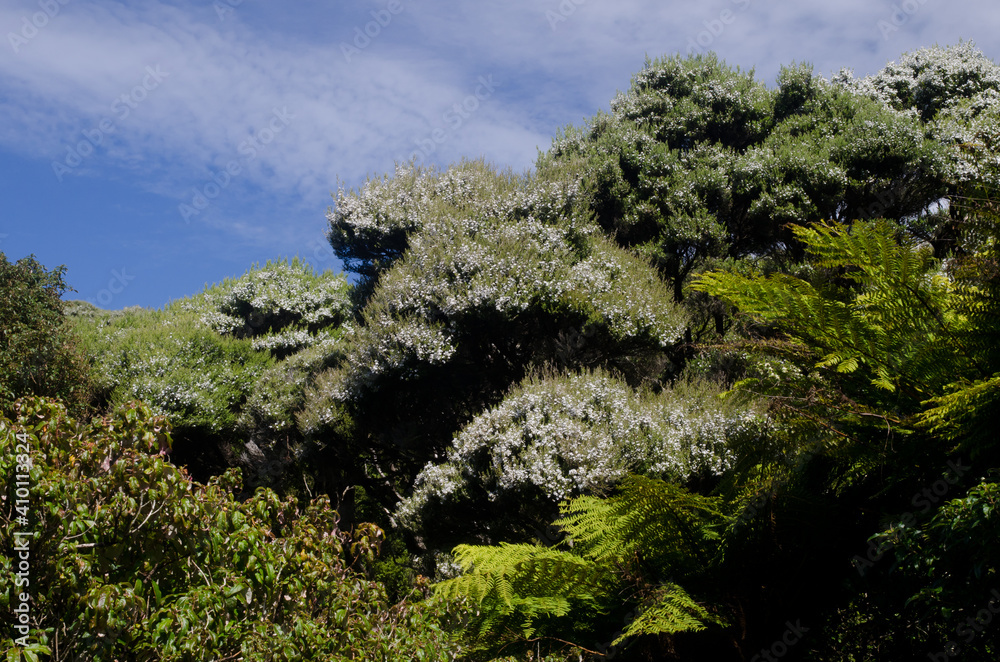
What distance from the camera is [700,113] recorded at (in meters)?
18.4

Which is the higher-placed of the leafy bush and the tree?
the tree

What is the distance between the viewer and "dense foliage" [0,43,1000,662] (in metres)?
4.35

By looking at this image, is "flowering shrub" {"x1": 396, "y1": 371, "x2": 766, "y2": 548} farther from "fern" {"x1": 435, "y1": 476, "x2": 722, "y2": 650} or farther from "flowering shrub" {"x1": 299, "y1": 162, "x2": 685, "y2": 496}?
"fern" {"x1": 435, "y1": 476, "x2": 722, "y2": 650}

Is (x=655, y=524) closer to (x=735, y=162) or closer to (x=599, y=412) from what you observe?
(x=599, y=412)

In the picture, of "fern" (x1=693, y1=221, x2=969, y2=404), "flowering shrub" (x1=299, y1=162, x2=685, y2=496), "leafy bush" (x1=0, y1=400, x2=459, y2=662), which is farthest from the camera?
"flowering shrub" (x1=299, y1=162, x2=685, y2=496)

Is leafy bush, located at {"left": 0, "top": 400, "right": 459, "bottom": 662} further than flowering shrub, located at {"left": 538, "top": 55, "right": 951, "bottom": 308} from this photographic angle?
No

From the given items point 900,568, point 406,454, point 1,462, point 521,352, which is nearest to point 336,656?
point 1,462

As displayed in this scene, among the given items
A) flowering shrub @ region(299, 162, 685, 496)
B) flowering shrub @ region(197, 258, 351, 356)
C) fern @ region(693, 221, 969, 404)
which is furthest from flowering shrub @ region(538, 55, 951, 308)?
fern @ region(693, 221, 969, 404)

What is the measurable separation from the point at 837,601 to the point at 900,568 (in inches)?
43.4

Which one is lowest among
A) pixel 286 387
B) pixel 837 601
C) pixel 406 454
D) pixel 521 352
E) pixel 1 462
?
pixel 837 601

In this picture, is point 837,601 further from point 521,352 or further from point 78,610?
point 521,352

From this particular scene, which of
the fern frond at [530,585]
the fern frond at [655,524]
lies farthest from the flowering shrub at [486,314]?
the fern frond at [655,524]

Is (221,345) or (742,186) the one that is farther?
(221,345)

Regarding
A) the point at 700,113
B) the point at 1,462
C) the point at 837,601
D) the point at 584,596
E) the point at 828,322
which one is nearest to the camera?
the point at 1,462
